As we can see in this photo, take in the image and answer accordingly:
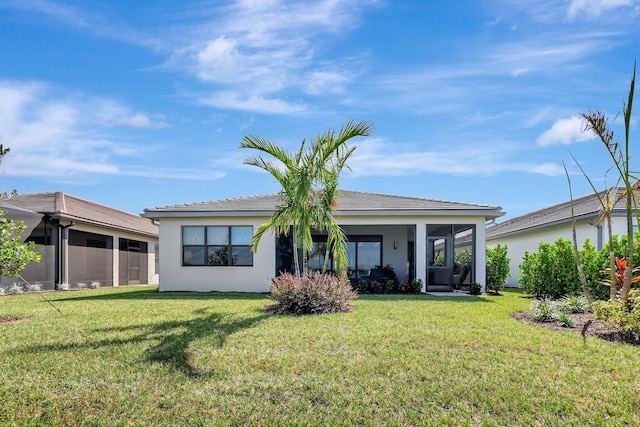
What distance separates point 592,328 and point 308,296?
528cm

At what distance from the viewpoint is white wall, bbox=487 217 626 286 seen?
46.0 feet


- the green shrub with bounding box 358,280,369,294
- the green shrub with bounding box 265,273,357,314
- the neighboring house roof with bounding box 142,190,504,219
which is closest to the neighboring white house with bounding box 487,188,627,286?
the neighboring house roof with bounding box 142,190,504,219

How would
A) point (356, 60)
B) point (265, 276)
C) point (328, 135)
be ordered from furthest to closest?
point (265, 276), point (356, 60), point (328, 135)

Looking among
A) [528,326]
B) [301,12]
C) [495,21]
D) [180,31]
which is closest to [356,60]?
[301,12]

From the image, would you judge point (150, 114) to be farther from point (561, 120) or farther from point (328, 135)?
point (561, 120)

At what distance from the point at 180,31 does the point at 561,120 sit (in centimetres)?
941

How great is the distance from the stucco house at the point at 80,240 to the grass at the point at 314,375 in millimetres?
10033

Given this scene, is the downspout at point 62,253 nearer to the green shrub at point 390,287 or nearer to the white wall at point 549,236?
the green shrub at point 390,287

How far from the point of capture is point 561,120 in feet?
34.8

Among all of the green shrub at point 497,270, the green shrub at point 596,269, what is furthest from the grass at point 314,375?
the green shrub at point 497,270

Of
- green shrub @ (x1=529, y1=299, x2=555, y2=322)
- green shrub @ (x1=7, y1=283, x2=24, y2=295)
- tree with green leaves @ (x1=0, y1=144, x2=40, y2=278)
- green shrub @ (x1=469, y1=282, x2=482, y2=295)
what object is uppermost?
tree with green leaves @ (x1=0, y1=144, x2=40, y2=278)

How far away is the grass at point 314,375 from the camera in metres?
4.23

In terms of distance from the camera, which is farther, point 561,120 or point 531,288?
point 531,288

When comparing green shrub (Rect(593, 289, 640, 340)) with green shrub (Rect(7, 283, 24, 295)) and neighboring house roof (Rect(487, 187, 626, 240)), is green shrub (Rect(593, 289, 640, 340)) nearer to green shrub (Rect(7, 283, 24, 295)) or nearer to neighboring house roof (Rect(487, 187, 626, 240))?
neighboring house roof (Rect(487, 187, 626, 240))
